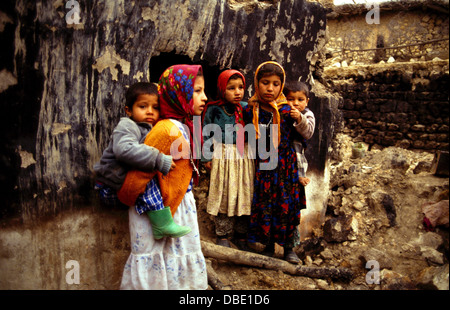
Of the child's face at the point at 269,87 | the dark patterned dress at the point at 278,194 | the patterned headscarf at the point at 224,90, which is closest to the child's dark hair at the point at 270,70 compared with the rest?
the child's face at the point at 269,87

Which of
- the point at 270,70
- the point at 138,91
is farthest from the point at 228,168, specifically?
the point at 138,91

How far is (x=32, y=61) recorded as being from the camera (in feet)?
5.95

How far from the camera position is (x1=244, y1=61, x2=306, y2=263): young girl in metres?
2.57

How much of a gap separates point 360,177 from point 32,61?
4.06 m

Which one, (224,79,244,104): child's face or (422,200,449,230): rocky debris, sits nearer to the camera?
(224,79,244,104): child's face

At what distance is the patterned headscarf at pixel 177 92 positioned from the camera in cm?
180

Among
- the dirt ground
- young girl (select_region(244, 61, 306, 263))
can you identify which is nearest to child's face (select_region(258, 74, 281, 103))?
young girl (select_region(244, 61, 306, 263))

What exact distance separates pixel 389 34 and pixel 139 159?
10377 mm

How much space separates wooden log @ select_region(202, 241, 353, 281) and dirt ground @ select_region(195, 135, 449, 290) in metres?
0.06

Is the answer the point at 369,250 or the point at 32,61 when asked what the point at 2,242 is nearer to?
the point at 32,61

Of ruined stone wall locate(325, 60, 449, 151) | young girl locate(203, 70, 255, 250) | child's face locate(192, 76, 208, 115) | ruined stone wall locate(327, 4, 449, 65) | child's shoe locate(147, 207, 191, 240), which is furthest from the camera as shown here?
ruined stone wall locate(327, 4, 449, 65)

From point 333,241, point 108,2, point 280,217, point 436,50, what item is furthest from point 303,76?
point 436,50

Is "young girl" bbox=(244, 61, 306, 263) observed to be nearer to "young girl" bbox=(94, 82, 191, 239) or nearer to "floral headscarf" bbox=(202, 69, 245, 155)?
"floral headscarf" bbox=(202, 69, 245, 155)

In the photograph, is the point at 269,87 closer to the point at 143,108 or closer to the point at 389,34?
the point at 143,108
